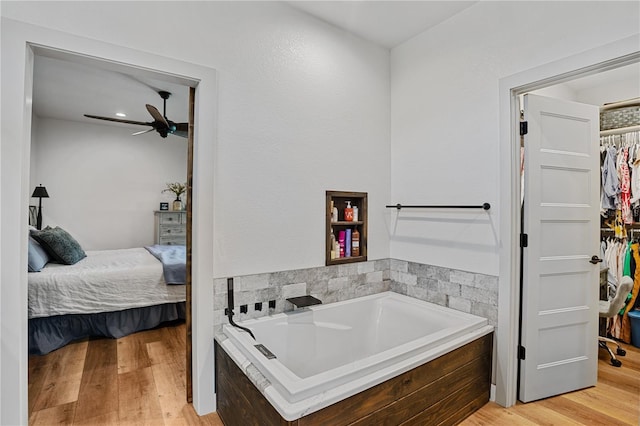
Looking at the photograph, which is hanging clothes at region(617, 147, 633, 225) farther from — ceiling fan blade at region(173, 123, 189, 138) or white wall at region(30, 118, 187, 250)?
white wall at region(30, 118, 187, 250)

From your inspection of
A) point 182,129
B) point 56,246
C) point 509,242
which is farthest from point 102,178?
point 509,242

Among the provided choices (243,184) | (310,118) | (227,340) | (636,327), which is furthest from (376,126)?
(636,327)

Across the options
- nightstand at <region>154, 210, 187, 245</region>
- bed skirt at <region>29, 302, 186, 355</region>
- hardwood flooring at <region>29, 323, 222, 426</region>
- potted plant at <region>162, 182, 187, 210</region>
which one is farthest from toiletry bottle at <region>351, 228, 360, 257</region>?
potted plant at <region>162, 182, 187, 210</region>

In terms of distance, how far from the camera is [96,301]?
3150 mm

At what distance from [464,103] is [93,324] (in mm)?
3991

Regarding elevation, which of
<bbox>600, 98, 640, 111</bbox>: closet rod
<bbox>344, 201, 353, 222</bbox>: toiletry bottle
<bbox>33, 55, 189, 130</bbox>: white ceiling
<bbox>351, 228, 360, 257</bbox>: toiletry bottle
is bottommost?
<bbox>351, 228, 360, 257</bbox>: toiletry bottle

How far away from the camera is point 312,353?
88.1 inches

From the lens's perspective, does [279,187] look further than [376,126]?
No

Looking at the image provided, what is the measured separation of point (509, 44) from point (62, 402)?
12.7ft

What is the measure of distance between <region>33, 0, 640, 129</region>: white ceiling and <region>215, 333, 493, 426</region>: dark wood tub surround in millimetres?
1986

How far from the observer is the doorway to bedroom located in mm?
2537

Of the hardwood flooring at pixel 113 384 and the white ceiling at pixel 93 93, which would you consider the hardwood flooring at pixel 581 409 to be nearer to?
the hardwood flooring at pixel 113 384

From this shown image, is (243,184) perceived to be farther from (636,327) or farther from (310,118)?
(636,327)

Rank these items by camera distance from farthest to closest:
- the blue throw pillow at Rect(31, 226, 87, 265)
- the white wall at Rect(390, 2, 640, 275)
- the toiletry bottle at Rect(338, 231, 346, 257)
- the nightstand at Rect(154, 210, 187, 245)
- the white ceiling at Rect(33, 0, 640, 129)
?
the nightstand at Rect(154, 210, 187, 245) → the blue throw pillow at Rect(31, 226, 87, 265) → the toiletry bottle at Rect(338, 231, 346, 257) → the white ceiling at Rect(33, 0, 640, 129) → the white wall at Rect(390, 2, 640, 275)
